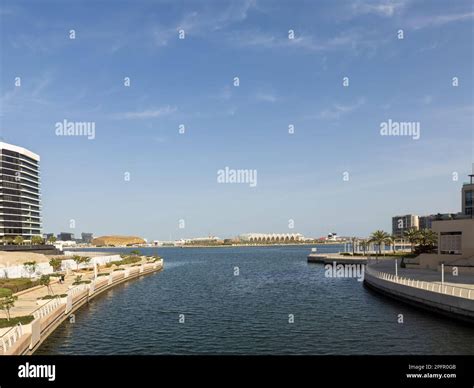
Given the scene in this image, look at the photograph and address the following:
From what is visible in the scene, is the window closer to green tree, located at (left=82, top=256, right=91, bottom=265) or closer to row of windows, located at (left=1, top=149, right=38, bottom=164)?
green tree, located at (left=82, top=256, right=91, bottom=265)

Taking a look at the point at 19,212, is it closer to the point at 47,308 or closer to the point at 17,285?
the point at 17,285

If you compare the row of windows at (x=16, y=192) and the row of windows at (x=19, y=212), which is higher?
the row of windows at (x=16, y=192)

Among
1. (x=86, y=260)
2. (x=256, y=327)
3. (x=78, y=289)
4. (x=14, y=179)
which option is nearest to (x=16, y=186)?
(x=14, y=179)

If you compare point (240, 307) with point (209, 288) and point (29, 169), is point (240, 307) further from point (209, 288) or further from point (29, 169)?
point (29, 169)

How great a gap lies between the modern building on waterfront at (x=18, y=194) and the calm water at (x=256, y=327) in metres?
117

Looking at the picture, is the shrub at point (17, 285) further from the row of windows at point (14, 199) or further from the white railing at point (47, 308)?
the row of windows at point (14, 199)

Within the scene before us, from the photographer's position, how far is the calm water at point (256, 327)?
31.9 m

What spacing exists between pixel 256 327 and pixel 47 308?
19468mm

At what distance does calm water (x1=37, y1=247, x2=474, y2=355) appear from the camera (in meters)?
31.9

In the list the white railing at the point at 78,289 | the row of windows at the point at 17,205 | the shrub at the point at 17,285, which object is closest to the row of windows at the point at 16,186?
the row of windows at the point at 17,205

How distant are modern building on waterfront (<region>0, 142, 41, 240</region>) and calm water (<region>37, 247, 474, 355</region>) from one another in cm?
11730

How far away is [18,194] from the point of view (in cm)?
16312
